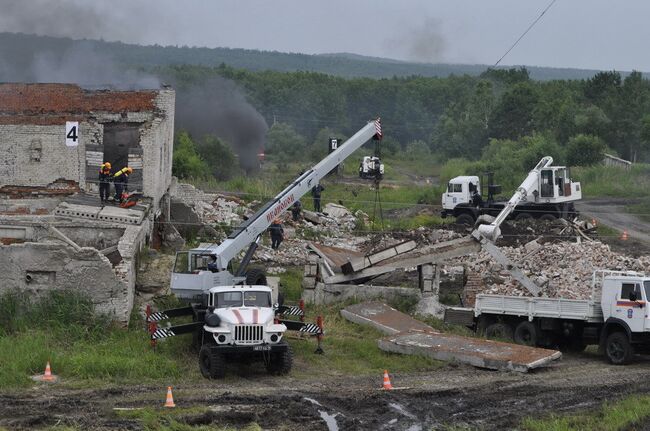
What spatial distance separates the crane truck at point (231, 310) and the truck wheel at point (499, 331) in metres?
4.89

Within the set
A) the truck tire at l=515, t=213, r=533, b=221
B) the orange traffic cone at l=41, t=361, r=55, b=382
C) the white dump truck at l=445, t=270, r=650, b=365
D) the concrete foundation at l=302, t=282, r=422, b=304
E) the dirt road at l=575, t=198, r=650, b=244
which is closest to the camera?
the orange traffic cone at l=41, t=361, r=55, b=382

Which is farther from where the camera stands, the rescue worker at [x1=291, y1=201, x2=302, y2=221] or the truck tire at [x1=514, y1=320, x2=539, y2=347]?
the rescue worker at [x1=291, y1=201, x2=302, y2=221]

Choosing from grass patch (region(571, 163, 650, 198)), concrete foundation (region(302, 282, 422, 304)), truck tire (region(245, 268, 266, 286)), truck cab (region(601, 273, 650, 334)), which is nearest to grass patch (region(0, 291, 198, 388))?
truck tire (region(245, 268, 266, 286))

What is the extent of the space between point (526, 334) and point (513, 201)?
12.1 meters

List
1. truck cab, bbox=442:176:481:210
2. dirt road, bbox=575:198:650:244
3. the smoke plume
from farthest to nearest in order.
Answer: the smoke plume < dirt road, bbox=575:198:650:244 < truck cab, bbox=442:176:481:210

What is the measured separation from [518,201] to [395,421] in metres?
22.0

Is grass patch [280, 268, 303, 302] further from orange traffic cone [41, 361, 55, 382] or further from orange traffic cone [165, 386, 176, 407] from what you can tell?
orange traffic cone [165, 386, 176, 407]

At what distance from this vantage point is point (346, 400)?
73.1ft

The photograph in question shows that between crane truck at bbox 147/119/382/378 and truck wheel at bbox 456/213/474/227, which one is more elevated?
truck wheel at bbox 456/213/474/227

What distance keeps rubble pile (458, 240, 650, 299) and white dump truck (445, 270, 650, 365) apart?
431 cm

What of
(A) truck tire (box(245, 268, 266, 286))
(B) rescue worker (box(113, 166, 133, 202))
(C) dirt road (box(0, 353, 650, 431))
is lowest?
(C) dirt road (box(0, 353, 650, 431))

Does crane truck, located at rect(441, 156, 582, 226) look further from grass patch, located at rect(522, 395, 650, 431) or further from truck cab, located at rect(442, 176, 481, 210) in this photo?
grass patch, located at rect(522, 395, 650, 431)

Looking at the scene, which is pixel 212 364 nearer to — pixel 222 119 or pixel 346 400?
pixel 346 400

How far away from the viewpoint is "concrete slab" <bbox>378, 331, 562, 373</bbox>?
26.0m
